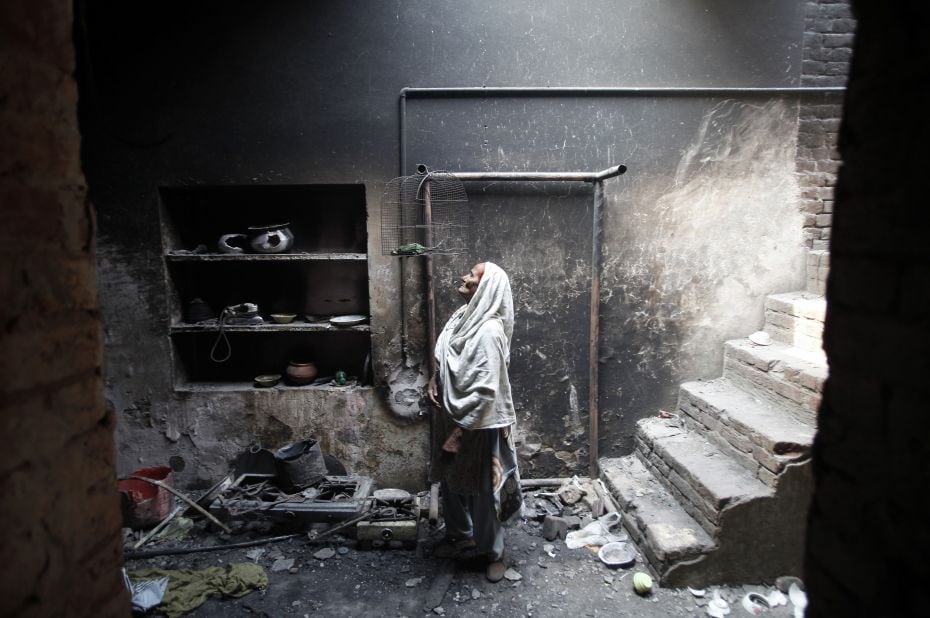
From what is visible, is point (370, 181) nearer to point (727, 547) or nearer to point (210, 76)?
point (210, 76)

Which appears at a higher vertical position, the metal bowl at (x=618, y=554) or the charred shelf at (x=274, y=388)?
the charred shelf at (x=274, y=388)

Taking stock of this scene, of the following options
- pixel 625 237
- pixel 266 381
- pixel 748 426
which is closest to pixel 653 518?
pixel 748 426

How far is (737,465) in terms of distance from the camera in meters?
3.91

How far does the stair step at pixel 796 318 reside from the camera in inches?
166

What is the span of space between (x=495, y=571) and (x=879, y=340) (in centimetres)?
327

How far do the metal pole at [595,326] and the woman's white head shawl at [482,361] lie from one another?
1103 millimetres

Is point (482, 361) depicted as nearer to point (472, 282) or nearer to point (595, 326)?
point (472, 282)

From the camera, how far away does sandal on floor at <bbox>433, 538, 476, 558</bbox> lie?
13.0 ft

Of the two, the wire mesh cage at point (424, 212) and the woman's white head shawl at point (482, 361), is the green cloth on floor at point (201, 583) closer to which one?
the woman's white head shawl at point (482, 361)

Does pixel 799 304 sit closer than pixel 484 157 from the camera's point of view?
Yes

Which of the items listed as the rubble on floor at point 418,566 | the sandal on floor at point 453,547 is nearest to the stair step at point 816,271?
the rubble on floor at point 418,566

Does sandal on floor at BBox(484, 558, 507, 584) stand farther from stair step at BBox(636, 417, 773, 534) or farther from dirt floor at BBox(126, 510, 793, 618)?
stair step at BBox(636, 417, 773, 534)

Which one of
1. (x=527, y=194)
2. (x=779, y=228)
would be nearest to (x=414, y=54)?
(x=527, y=194)

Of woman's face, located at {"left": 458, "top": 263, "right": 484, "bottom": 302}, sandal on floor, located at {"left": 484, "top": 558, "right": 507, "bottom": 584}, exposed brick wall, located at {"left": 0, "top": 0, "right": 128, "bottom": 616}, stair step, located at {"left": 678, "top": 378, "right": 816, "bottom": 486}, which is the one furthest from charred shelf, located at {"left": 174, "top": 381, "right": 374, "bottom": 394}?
exposed brick wall, located at {"left": 0, "top": 0, "right": 128, "bottom": 616}
